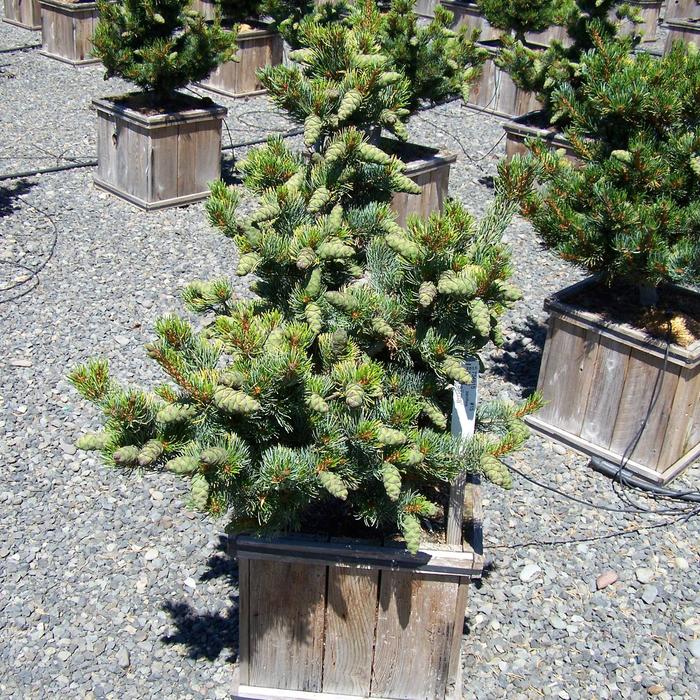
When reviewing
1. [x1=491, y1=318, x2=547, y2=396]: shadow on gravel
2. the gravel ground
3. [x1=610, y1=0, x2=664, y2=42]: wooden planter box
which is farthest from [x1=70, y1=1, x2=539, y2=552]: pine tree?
[x1=610, y1=0, x2=664, y2=42]: wooden planter box

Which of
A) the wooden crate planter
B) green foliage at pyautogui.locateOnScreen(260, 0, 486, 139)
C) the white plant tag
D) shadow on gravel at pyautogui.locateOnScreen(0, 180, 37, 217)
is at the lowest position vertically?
shadow on gravel at pyautogui.locateOnScreen(0, 180, 37, 217)

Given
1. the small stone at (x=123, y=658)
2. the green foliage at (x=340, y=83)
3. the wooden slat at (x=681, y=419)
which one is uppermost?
the green foliage at (x=340, y=83)

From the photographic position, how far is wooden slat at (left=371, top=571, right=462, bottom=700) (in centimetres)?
320

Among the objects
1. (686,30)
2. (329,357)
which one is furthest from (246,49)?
(329,357)

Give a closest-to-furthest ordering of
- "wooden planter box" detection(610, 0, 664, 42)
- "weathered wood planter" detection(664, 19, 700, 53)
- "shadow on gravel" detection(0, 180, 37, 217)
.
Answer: "shadow on gravel" detection(0, 180, 37, 217) < "weathered wood planter" detection(664, 19, 700, 53) < "wooden planter box" detection(610, 0, 664, 42)

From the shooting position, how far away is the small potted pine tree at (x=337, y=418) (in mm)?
2750

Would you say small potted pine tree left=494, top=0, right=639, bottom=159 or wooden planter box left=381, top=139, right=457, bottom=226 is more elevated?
small potted pine tree left=494, top=0, right=639, bottom=159

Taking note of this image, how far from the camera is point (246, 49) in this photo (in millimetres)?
10781

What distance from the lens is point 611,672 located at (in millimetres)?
3629

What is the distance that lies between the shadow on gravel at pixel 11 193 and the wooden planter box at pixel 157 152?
0.55 meters

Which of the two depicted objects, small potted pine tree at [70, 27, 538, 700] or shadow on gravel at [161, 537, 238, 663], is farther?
shadow on gravel at [161, 537, 238, 663]

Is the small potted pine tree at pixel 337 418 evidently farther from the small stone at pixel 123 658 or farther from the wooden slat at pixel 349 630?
the small stone at pixel 123 658

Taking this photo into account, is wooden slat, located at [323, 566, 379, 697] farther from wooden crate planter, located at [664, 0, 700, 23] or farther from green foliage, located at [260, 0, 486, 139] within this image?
wooden crate planter, located at [664, 0, 700, 23]

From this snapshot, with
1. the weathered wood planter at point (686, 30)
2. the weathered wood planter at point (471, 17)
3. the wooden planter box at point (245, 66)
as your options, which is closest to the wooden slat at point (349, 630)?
the wooden planter box at point (245, 66)
